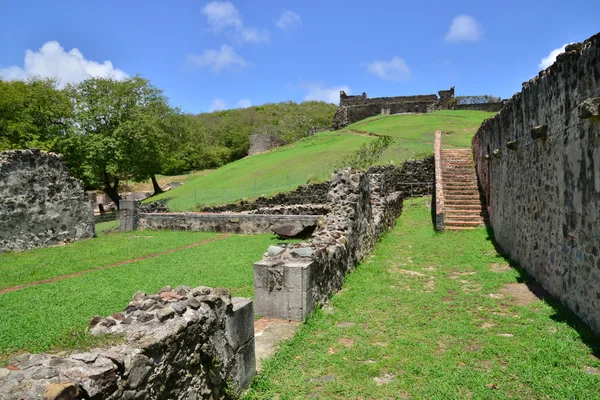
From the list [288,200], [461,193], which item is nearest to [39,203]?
[288,200]

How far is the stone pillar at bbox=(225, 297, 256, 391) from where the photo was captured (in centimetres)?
412

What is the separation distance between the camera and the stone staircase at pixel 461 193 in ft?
48.5

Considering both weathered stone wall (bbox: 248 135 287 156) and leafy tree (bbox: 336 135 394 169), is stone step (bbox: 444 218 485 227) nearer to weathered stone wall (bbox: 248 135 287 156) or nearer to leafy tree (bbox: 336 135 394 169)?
leafy tree (bbox: 336 135 394 169)

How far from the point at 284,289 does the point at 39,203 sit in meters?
12.9

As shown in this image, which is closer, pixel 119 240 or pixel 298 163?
pixel 119 240

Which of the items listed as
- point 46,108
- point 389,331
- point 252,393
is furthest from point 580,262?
point 46,108

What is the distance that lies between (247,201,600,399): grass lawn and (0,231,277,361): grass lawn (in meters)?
2.23

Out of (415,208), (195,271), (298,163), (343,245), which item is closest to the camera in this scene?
(343,245)

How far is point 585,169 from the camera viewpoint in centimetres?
555

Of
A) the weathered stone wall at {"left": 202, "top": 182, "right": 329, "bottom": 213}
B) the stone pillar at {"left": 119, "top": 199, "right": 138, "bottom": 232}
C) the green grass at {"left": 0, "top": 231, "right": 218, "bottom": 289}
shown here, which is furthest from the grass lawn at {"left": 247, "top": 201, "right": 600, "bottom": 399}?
the stone pillar at {"left": 119, "top": 199, "right": 138, "bottom": 232}

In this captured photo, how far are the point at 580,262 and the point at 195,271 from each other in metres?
7.66

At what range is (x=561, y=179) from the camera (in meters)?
6.52

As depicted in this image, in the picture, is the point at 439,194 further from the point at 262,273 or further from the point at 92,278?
the point at 92,278

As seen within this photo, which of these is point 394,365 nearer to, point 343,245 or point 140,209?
point 343,245
